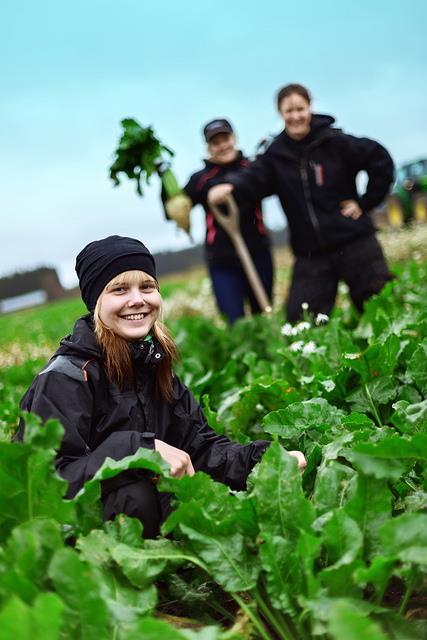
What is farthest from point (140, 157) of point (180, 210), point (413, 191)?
point (413, 191)

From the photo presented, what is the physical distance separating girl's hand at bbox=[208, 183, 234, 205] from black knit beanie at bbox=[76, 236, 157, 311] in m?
2.94

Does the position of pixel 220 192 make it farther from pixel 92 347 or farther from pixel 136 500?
pixel 136 500

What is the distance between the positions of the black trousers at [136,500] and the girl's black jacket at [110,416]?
0.09 meters

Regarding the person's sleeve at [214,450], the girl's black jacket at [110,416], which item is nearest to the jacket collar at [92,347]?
the girl's black jacket at [110,416]

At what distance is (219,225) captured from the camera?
6.05m

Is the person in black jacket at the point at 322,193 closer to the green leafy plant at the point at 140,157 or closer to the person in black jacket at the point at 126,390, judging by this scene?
the green leafy plant at the point at 140,157

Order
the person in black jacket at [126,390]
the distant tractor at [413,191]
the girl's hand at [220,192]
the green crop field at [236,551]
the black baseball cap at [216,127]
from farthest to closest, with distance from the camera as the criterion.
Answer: the distant tractor at [413,191] → the black baseball cap at [216,127] → the girl's hand at [220,192] → the person in black jacket at [126,390] → the green crop field at [236,551]

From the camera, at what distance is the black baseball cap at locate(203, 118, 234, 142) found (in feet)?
18.4

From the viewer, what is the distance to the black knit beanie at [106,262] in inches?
97.0

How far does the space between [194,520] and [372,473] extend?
0.47m

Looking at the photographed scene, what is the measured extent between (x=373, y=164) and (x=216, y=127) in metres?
1.23

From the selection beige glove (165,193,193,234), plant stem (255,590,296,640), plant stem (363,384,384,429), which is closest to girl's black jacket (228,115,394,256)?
beige glove (165,193,193,234)

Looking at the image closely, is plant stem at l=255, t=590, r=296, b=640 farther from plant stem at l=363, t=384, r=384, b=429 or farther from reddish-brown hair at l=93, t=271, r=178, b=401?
plant stem at l=363, t=384, r=384, b=429

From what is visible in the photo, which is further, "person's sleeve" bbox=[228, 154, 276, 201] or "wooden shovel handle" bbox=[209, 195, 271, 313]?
"wooden shovel handle" bbox=[209, 195, 271, 313]
